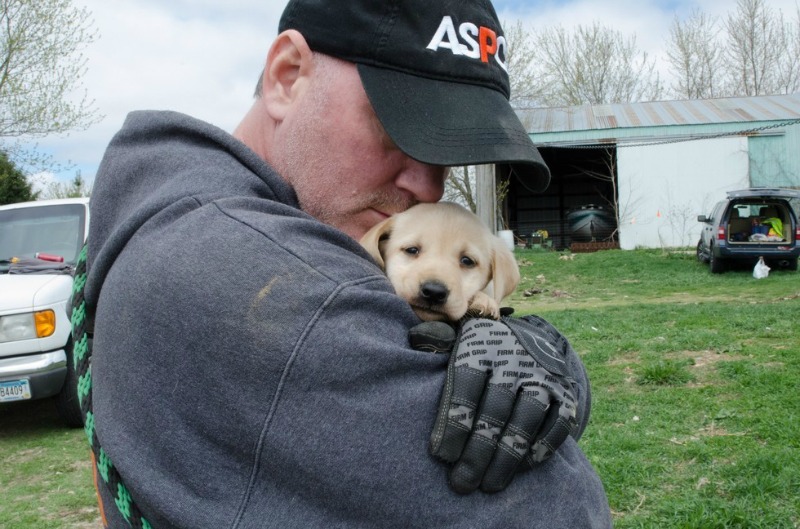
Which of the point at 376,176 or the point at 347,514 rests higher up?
the point at 376,176

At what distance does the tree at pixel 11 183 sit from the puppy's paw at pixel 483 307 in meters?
22.6

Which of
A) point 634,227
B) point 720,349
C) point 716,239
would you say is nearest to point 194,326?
point 720,349

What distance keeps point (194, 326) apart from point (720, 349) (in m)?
8.12

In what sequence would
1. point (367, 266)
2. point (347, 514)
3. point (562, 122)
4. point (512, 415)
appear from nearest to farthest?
point (347, 514) < point (512, 415) < point (367, 266) < point (562, 122)

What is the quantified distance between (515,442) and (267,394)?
1.42ft

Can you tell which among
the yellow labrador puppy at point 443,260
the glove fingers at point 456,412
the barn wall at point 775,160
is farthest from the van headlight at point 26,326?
the barn wall at point 775,160

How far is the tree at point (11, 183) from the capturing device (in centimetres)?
2178

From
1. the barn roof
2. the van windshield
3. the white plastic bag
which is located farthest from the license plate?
the barn roof

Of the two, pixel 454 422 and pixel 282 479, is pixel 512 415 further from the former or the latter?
pixel 282 479

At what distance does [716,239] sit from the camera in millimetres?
17688

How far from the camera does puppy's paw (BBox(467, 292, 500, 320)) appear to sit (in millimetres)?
2479

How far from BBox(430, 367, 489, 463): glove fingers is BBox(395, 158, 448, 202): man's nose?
0.73 m

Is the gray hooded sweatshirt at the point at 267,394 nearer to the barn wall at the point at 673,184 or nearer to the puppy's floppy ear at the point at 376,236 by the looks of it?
the puppy's floppy ear at the point at 376,236

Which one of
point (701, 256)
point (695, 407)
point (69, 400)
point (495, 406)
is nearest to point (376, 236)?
point (495, 406)
